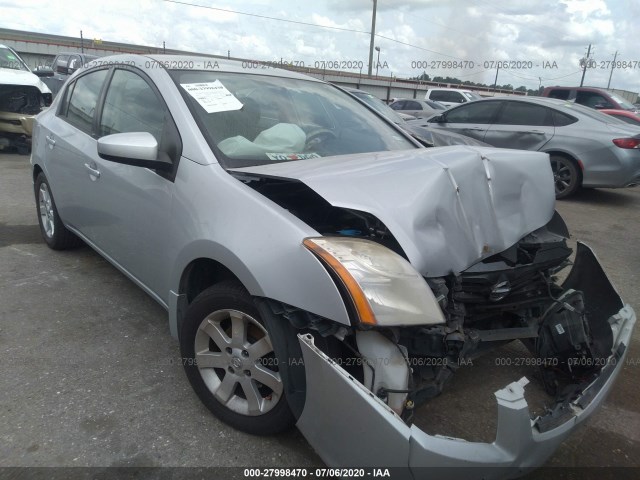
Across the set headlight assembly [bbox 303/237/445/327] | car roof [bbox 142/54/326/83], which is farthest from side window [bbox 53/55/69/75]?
headlight assembly [bbox 303/237/445/327]

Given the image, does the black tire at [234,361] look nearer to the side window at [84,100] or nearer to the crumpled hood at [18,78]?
the side window at [84,100]

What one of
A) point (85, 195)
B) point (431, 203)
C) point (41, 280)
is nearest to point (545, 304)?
point (431, 203)

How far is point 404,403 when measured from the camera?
1.73m

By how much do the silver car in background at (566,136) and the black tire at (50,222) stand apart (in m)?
6.52

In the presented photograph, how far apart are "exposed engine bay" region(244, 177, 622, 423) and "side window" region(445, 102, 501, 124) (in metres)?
6.10

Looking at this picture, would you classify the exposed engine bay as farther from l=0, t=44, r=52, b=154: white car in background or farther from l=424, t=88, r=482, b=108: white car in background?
l=424, t=88, r=482, b=108: white car in background

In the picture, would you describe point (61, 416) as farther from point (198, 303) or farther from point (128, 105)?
point (128, 105)

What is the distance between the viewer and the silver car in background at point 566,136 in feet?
22.9

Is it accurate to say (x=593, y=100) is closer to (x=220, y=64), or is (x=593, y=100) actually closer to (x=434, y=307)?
(x=220, y=64)

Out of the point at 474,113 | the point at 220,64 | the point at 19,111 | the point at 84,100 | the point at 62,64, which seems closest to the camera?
the point at 220,64

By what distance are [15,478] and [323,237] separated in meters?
1.57

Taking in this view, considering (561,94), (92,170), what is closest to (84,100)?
(92,170)

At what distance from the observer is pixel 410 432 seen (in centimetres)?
149

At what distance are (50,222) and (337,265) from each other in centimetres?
357
